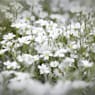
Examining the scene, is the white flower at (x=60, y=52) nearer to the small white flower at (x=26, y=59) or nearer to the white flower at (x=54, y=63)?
the white flower at (x=54, y=63)

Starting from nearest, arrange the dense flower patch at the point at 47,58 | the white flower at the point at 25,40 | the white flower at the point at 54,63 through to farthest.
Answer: the dense flower patch at the point at 47,58, the white flower at the point at 54,63, the white flower at the point at 25,40

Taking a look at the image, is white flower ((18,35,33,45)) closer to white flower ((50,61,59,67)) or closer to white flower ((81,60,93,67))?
white flower ((50,61,59,67))

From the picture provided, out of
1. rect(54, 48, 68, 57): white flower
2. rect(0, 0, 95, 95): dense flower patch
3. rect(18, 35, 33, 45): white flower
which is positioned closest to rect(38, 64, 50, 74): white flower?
rect(0, 0, 95, 95): dense flower patch

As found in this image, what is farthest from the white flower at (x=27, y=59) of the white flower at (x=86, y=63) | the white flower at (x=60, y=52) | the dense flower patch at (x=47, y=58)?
the white flower at (x=86, y=63)

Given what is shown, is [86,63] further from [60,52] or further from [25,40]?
[25,40]

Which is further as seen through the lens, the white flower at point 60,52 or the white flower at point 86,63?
the white flower at point 60,52

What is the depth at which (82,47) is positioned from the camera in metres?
2.13

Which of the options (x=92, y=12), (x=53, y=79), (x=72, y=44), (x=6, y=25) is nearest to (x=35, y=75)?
Result: (x=53, y=79)

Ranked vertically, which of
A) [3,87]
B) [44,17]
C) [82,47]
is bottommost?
[3,87]

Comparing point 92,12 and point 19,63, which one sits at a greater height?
point 92,12

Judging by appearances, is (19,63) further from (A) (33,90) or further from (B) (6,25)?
(B) (6,25)

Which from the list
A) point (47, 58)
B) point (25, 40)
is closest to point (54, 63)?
point (47, 58)

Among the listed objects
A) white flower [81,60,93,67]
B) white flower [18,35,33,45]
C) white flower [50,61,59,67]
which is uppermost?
white flower [18,35,33,45]

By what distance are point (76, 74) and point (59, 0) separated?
1.61 meters
